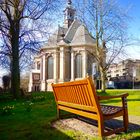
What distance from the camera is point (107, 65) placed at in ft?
107

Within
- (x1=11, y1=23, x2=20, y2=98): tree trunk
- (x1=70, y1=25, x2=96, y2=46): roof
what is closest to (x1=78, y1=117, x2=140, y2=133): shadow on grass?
(x1=11, y1=23, x2=20, y2=98): tree trunk

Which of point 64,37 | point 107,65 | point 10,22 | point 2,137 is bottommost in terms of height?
point 2,137

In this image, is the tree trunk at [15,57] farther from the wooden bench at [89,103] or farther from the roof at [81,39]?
the roof at [81,39]

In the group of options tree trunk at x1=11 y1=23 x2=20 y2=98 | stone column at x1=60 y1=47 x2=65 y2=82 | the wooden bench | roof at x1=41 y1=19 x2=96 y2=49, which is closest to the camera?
the wooden bench

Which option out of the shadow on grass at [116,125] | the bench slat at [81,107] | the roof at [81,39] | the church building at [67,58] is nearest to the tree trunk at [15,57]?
the bench slat at [81,107]

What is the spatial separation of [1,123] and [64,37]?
56611 mm

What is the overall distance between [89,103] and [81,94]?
417mm

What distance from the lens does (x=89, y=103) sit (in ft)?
20.2

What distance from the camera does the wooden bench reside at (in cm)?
570

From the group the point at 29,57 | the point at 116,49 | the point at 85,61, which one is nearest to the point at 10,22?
the point at 29,57

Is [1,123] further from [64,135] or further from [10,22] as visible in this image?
[10,22]

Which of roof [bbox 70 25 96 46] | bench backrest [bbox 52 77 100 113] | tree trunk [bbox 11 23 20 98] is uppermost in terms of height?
roof [bbox 70 25 96 46]

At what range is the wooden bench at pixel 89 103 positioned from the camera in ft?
18.7

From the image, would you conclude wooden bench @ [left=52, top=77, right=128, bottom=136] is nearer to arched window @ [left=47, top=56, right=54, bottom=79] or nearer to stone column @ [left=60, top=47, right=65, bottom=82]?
stone column @ [left=60, top=47, right=65, bottom=82]
